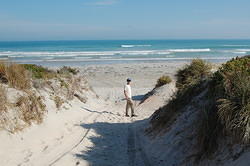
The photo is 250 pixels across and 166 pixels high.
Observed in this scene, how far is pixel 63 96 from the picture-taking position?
564 inches

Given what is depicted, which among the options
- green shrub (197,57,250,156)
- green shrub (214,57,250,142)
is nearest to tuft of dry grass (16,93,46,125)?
green shrub (197,57,250,156)

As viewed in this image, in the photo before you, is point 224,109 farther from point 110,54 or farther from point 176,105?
point 110,54

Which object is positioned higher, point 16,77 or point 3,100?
point 16,77

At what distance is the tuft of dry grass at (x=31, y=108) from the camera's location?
995cm

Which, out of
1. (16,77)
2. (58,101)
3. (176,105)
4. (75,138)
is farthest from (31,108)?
(176,105)

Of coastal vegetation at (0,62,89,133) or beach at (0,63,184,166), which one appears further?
coastal vegetation at (0,62,89,133)

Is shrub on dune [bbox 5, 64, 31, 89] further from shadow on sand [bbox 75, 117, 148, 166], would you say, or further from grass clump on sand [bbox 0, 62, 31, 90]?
shadow on sand [bbox 75, 117, 148, 166]

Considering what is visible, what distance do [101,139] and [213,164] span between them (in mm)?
4133

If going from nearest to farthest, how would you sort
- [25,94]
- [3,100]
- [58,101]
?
[3,100], [25,94], [58,101]

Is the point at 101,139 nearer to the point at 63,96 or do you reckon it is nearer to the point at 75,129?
the point at 75,129

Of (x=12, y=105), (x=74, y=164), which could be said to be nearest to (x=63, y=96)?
(x=12, y=105)

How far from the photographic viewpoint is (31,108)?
10.4 metres

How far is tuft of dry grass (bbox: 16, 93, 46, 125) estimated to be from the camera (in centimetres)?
995

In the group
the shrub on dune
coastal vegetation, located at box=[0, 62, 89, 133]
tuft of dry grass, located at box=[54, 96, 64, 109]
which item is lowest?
tuft of dry grass, located at box=[54, 96, 64, 109]
